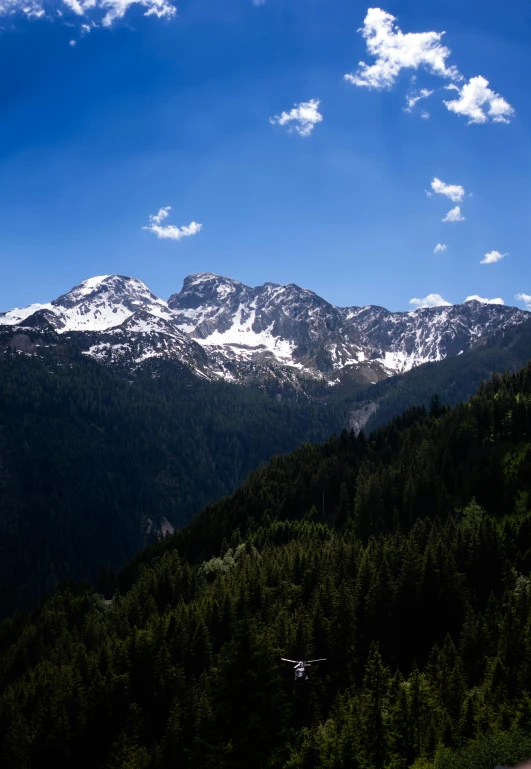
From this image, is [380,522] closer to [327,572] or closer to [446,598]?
[327,572]

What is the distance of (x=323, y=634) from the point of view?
8806cm

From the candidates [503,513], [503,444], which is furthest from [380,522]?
[503,444]

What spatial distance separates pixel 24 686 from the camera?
101 metres

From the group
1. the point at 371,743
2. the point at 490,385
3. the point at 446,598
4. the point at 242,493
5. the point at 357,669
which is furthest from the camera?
the point at 490,385

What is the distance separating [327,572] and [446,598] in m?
21.8

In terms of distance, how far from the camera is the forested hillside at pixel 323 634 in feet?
181

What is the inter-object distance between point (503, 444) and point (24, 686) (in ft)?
378

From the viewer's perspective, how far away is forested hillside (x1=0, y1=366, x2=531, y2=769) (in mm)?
55250

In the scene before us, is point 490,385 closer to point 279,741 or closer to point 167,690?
point 167,690

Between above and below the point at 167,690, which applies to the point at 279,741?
above

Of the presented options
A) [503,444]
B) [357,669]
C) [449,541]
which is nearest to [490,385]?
[503,444]

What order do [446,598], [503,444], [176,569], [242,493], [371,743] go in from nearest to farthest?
[371,743], [446,598], [176,569], [503,444], [242,493]

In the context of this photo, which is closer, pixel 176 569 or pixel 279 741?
pixel 279 741

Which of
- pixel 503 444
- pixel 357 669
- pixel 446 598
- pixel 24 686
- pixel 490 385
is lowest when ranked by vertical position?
pixel 24 686
